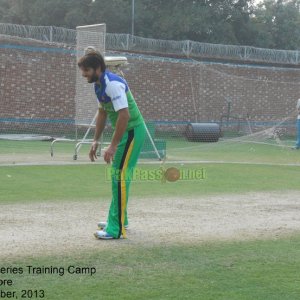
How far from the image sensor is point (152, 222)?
28.2 ft

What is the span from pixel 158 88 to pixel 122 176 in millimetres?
24645

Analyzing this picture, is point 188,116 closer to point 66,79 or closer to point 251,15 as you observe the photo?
point 66,79

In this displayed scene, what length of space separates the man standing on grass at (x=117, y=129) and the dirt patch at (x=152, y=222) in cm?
25

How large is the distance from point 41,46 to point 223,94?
8.98 m

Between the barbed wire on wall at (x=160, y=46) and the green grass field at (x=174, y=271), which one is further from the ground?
the barbed wire on wall at (x=160, y=46)

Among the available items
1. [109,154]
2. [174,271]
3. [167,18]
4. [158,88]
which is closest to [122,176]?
[109,154]

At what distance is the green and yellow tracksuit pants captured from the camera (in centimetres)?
756

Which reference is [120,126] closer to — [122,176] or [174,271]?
[122,176]

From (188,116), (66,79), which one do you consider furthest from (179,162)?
(188,116)

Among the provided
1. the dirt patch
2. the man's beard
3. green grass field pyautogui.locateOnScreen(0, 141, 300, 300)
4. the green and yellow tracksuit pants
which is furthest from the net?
green grass field pyautogui.locateOnScreen(0, 141, 300, 300)

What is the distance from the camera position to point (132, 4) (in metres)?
42.4

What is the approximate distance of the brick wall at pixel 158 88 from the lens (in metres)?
28.0

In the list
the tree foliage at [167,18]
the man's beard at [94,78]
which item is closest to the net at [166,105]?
the tree foliage at [167,18]

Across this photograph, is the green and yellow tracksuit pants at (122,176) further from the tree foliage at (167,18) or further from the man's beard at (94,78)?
the tree foliage at (167,18)
